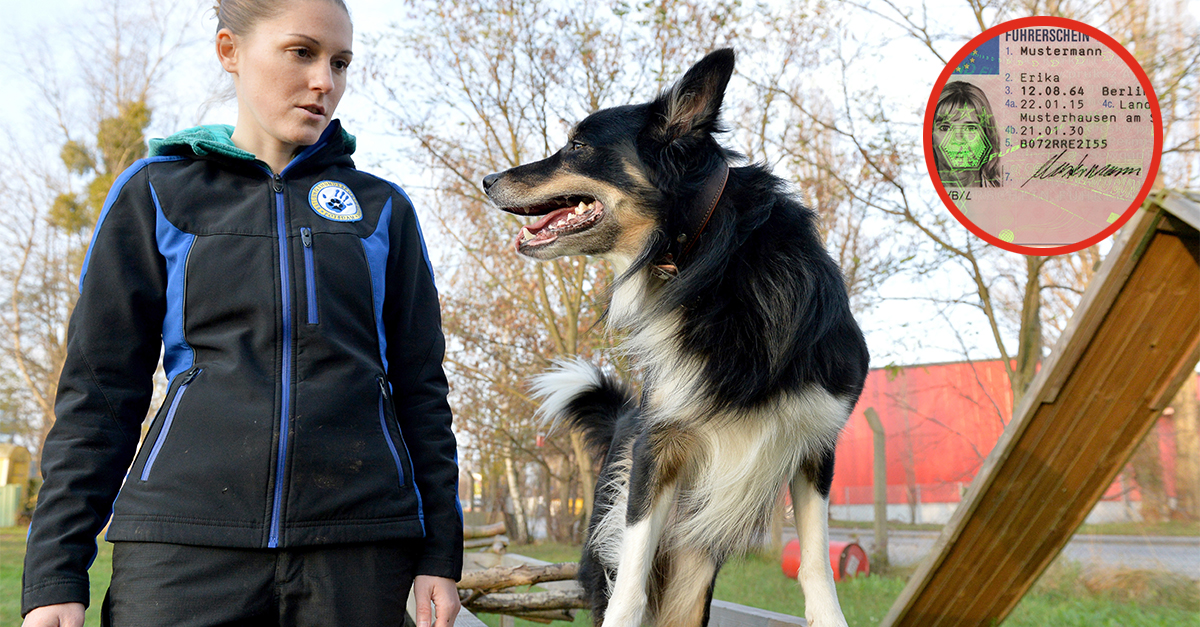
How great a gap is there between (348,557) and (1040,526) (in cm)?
242

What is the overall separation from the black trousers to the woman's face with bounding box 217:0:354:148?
2.99 ft

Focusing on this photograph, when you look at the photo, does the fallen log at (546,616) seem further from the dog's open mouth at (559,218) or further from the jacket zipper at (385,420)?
the jacket zipper at (385,420)

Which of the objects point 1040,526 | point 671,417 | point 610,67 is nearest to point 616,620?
point 671,417

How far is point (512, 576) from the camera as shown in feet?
13.0

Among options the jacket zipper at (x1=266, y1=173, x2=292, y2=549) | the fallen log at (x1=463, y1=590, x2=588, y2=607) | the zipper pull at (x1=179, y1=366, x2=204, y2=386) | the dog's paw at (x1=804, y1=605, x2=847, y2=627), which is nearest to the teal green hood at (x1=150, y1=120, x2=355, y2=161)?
the jacket zipper at (x1=266, y1=173, x2=292, y2=549)

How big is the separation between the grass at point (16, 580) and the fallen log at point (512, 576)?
5.15ft

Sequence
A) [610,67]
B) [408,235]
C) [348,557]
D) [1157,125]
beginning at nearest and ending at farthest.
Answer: [348,557] → [408,235] → [1157,125] → [610,67]

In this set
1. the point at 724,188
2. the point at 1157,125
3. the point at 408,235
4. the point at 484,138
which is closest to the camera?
the point at 408,235

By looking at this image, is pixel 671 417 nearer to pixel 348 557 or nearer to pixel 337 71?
pixel 348 557

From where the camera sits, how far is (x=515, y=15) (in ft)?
32.5

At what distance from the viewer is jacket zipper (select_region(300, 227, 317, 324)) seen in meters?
1.62

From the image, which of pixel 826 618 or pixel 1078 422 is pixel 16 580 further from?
pixel 1078 422

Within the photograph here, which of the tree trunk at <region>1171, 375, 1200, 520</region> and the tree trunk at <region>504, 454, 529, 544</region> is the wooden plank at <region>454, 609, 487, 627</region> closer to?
the tree trunk at <region>1171, 375, 1200, 520</region>

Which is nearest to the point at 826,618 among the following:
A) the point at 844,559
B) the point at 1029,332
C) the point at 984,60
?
the point at 984,60
